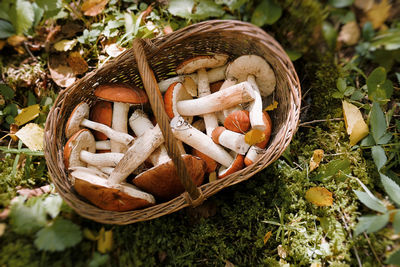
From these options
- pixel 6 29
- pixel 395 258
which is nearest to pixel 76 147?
pixel 6 29

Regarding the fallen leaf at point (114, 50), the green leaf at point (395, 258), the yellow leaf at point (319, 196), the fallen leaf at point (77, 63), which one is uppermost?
the fallen leaf at point (114, 50)

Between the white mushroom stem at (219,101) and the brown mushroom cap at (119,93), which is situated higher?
the brown mushroom cap at (119,93)

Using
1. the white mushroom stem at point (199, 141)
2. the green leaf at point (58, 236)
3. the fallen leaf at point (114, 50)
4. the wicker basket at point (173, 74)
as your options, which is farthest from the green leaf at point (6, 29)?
the green leaf at point (58, 236)

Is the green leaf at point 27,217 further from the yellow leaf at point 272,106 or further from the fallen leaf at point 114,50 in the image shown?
the yellow leaf at point 272,106

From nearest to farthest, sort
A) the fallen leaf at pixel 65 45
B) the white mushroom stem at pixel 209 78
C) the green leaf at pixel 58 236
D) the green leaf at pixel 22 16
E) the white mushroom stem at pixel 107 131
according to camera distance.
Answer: the green leaf at pixel 58 236 → the white mushroom stem at pixel 107 131 → the white mushroom stem at pixel 209 78 → the green leaf at pixel 22 16 → the fallen leaf at pixel 65 45

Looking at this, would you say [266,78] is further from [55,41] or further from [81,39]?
[55,41]
